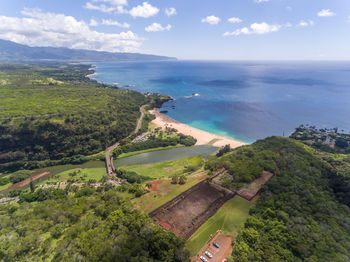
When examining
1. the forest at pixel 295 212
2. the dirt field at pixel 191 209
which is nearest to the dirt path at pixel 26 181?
the dirt field at pixel 191 209

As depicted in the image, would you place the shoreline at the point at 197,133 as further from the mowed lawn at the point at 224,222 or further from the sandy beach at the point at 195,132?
the mowed lawn at the point at 224,222

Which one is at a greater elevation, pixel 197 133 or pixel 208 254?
pixel 208 254

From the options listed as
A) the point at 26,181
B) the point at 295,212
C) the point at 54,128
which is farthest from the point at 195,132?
the point at 26,181

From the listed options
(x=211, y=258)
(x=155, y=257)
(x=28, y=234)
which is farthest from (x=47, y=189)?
(x=211, y=258)

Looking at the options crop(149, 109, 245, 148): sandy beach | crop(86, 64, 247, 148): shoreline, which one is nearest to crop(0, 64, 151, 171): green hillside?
crop(149, 109, 245, 148): sandy beach

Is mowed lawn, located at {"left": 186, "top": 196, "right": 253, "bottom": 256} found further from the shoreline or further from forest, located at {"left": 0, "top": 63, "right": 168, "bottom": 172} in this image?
forest, located at {"left": 0, "top": 63, "right": 168, "bottom": 172}

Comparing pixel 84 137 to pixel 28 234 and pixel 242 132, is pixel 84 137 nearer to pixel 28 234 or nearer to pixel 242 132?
pixel 28 234

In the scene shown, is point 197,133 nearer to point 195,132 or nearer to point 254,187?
point 195,132
